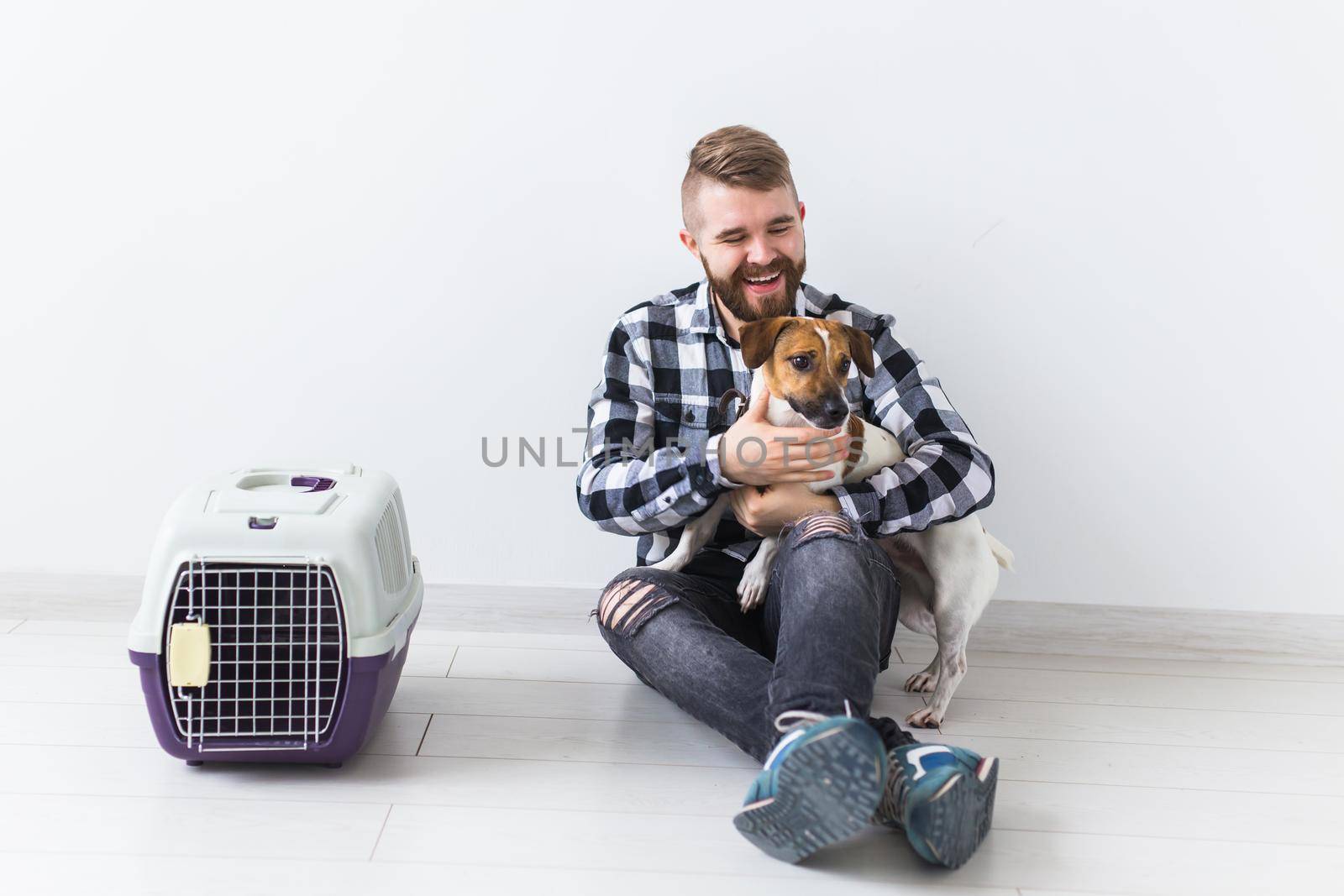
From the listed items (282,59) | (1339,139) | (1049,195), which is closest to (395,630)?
(282,59)

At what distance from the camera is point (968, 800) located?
1.26 m

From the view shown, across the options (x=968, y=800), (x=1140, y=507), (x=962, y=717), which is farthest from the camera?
(x=1140, y=507)

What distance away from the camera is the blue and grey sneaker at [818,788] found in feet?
3.81

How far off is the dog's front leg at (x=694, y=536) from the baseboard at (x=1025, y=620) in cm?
51

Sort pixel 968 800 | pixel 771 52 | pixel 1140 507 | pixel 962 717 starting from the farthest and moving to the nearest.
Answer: pixel 1140 507 < pixel 771 52 < pixel 962 717 < pixel 968 800

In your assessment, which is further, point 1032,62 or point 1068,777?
point 1032,62

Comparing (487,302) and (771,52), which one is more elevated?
(771,52)

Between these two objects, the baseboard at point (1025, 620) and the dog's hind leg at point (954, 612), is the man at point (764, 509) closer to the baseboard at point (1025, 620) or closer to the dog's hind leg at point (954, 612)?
the dog's hind leg at point (954, 612)

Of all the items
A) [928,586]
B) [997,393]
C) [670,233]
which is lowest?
[928,586]

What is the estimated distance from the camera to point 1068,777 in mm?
1596

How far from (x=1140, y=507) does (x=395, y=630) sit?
62.5 inches

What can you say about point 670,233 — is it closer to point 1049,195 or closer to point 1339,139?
point 1049,195

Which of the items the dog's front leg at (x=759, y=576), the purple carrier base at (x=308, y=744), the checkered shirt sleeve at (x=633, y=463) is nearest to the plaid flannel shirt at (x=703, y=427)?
the checkered shirt sleeve at (x=633, y=463)

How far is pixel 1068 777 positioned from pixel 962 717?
0.28 meters
